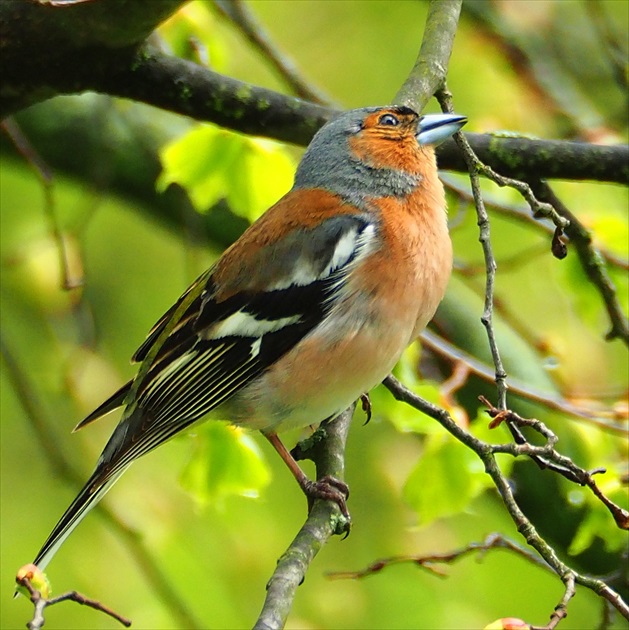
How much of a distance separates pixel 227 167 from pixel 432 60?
0.83 m

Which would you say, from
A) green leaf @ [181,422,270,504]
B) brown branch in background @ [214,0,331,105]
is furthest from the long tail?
brown branch in background @ [214,0,331,105]

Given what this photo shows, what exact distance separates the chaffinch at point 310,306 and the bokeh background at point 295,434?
6.7 inches

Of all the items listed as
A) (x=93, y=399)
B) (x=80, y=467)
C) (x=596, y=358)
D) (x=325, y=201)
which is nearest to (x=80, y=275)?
(x=93, y=399)

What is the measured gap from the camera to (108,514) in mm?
4176

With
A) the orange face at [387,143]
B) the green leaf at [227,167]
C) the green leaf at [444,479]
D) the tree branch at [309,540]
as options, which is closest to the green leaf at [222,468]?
the tree branch at [309,540]

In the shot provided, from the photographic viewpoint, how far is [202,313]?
3.55 m

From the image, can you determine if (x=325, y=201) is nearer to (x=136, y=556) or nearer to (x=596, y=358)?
(x=136, y=556)

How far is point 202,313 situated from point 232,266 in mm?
198

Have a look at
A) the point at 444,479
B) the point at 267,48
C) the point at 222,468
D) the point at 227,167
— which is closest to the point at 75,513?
the point at 222,468

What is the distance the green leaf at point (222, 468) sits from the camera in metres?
3.34

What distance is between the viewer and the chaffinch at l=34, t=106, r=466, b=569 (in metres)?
3.25

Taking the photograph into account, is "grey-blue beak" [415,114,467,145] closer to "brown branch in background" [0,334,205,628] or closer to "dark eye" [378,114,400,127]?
"dark eye" [378,114,400,127]

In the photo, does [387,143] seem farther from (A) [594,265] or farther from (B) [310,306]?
(A) [594,265]

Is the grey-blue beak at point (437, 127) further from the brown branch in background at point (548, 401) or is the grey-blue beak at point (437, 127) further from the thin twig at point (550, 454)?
the thin twig at point (550, 454)
